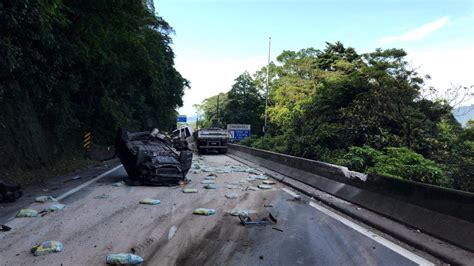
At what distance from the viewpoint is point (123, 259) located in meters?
5.00

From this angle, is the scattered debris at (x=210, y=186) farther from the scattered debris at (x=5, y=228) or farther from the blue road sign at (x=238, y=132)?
the blue road sign at (x=238, y=132)

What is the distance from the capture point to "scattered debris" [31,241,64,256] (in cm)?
534

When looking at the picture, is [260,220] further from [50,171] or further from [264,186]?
[50,171]

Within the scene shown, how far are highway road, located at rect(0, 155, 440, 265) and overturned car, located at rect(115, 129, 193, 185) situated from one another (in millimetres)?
2191

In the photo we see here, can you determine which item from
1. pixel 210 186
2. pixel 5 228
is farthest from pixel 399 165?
pixel 5 228

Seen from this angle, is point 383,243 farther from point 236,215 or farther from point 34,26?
point 34,26

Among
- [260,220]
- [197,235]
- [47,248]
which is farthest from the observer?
[260,220]

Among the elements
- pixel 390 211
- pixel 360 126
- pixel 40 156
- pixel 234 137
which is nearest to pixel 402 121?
pixel 360 126

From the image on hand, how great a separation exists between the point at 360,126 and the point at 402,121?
1820 mm

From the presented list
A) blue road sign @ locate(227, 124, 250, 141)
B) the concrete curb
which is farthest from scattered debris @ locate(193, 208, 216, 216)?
blue road sign @ locate(227, 124, 250, 141)

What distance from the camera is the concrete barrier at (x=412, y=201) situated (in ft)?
18.2

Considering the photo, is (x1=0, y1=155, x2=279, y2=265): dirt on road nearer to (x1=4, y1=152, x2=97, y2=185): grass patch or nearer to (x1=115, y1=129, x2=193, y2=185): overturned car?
(x1=115, y1=129, x2=193, y2=185): overturned car

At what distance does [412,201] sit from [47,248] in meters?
5.57

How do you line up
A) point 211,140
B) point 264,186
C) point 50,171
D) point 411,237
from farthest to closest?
point 211,140 < point 50,171 < point 264,186 < point 411,237
